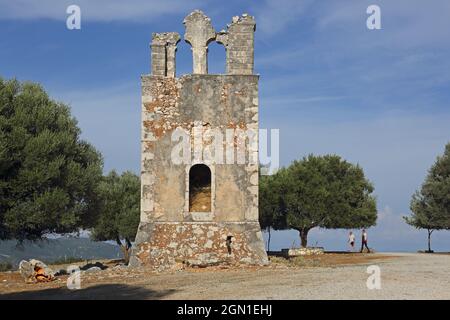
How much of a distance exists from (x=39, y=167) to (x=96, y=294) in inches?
528

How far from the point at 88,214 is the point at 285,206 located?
59.9 ft

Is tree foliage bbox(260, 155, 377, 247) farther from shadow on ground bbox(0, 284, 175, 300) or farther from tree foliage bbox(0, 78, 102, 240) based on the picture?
shadow on ground bbox(0, 284, 175, 300)

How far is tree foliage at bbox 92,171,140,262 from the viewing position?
41812 millimetres

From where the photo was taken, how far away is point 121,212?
42031 millimetres

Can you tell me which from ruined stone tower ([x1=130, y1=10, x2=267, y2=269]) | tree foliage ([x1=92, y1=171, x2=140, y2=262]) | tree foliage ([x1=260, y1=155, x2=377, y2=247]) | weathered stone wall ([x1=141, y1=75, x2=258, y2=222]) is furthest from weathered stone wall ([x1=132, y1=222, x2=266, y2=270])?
tree foliage ([x1=260, y1=155, x2=377, y2=247])

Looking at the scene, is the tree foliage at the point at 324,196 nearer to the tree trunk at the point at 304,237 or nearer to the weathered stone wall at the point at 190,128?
the tree trunk at the point at 304,237

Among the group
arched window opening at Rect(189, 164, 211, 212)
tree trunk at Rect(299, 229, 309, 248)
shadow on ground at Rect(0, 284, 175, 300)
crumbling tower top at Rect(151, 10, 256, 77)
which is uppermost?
crumbling tower top at Rect(151, 10, 256, 77)

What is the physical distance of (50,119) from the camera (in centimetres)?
2912

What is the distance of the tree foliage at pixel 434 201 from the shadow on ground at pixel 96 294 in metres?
32.5

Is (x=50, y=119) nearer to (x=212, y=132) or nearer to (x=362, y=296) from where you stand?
(x=212, y=132)

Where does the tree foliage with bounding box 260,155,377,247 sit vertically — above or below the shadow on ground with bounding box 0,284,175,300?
above

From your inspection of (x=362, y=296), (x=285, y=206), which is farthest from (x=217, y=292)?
(x=285, y=206)

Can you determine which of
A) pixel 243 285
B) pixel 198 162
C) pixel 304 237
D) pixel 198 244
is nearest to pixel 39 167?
pixel 198 162

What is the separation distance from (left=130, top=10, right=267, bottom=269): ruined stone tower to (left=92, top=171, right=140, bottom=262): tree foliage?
64.4 feet
